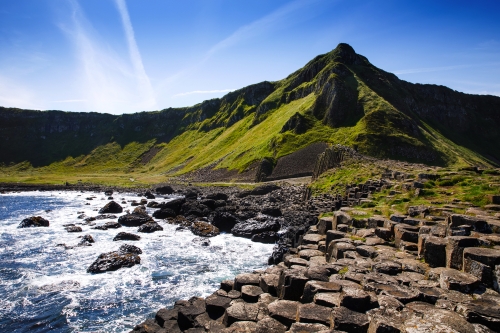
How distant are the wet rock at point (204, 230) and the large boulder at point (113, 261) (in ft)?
32.3

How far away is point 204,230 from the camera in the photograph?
34.7m

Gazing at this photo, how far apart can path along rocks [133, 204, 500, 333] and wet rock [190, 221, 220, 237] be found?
67.6 ft

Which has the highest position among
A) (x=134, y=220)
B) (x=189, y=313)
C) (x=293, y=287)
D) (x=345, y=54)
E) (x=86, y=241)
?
(x=345, y=54)

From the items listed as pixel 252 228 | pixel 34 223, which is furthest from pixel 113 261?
pixel 34 223

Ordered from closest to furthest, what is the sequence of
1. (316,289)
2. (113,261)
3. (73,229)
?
(316,289) → (113,261) → (73,229)

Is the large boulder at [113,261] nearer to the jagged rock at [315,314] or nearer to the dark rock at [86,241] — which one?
the dark rock at [86,241]

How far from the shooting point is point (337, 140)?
89.4m

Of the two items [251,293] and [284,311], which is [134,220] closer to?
[251,293]

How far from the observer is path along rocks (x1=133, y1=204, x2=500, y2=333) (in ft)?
23.6

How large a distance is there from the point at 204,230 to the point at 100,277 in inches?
560

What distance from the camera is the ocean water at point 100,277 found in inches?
637

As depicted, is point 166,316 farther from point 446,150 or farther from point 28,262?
point 446,150

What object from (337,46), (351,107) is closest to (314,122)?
(351,107)

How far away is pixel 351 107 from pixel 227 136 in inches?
2896
